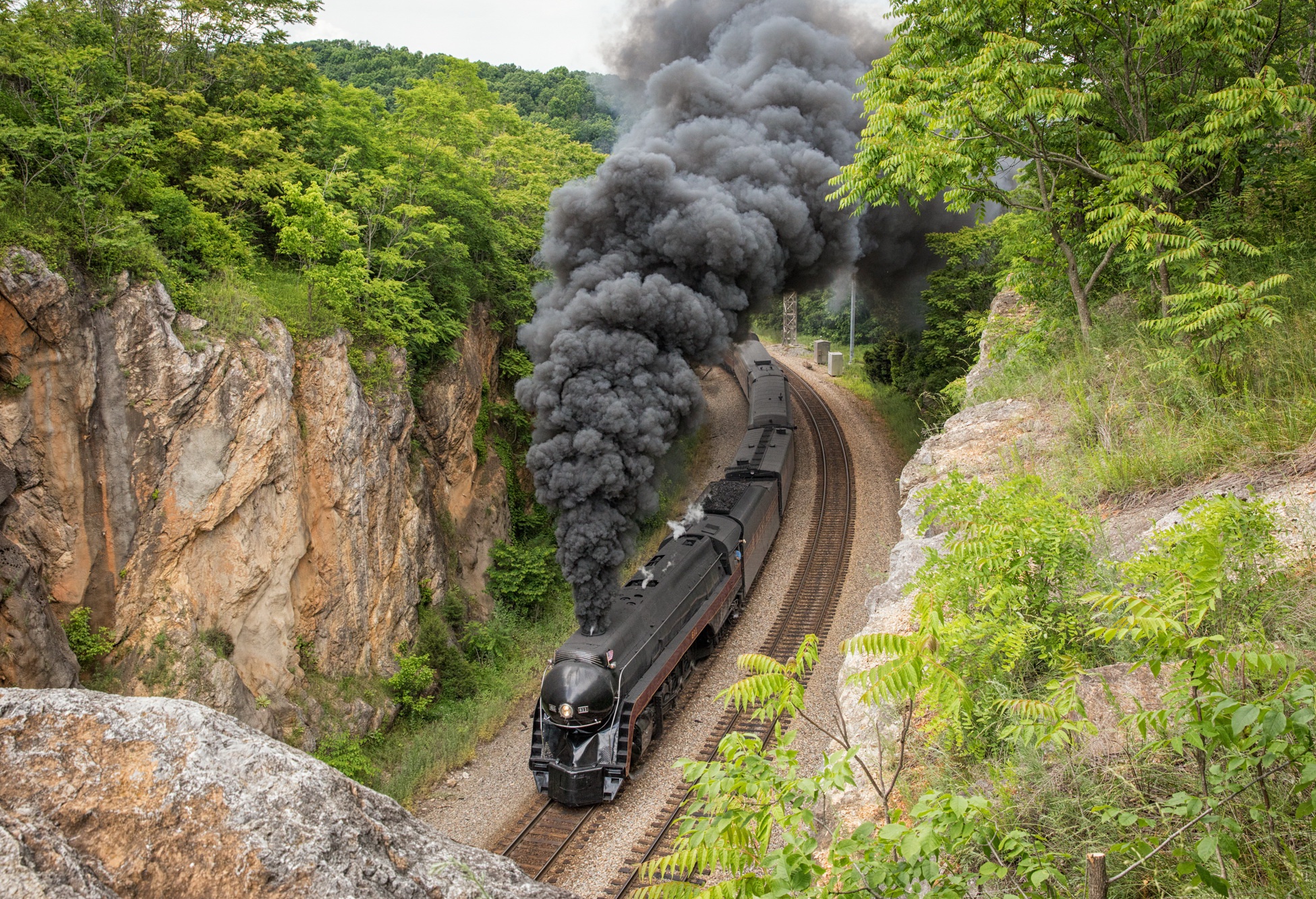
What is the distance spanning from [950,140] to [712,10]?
20072 millimetres

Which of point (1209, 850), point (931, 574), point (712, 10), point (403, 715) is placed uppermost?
point (712, 10)

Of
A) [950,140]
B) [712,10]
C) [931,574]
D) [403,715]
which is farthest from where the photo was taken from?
[712,10]

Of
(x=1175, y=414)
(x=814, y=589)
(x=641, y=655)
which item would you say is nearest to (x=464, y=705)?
(x=641, y=655)

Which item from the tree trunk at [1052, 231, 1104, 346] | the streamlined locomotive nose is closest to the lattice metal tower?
the tree trunk at [1052, 231, 1104, 346]

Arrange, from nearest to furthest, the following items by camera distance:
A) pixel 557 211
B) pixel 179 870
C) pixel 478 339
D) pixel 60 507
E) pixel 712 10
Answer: pixel 179 870
pixel 60 507
pixel 557 211
pixel 478 339
pixel 712 10

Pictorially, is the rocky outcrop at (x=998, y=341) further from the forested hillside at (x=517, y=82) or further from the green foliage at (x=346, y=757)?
the forested hillside at (x=517, y=82)

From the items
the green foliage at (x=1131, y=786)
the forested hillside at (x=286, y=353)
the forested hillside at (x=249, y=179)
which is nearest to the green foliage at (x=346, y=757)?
the forested hillside at (x=286, y=353)

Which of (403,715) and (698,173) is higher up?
(698,173)

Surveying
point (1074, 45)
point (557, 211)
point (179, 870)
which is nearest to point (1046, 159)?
point (1074, 45)

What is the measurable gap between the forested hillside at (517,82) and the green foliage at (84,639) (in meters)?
33.9

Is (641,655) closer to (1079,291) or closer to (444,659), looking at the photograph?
(444,659)

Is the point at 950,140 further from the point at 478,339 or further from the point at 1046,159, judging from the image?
the point at 478,339

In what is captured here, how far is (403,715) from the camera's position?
15047 mm

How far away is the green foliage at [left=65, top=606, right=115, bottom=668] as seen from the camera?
10.9 meters
